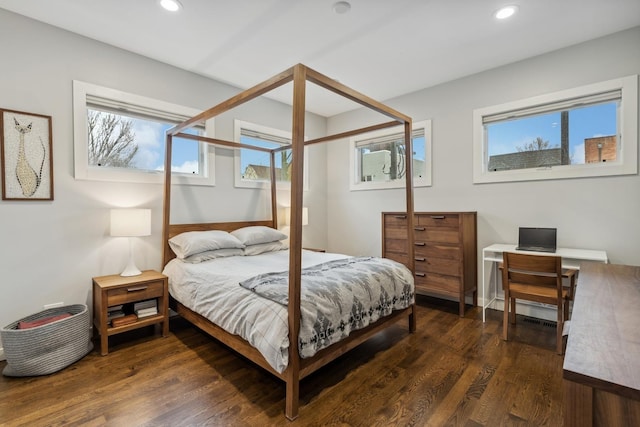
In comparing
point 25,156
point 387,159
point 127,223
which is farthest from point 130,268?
point 387,159

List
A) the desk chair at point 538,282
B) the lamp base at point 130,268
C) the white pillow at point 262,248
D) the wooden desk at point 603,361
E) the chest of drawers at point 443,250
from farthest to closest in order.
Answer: the white pillow at point 262,248 → the chest of drawers at point 443,250 → the lamp base at point 130,268 → the desk chair at point 538,282 → the wooden desk at point 603,361

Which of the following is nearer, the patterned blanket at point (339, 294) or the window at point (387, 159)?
the patterned blanket at point (339, 294)

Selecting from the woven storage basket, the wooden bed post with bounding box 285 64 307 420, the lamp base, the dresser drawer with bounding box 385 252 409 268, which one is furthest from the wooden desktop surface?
the lamp base

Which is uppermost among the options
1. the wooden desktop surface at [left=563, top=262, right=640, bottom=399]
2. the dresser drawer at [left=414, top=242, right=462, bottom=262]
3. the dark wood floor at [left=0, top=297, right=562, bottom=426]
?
the wooden desktop surface at [left=563, top=262, right=640, bottom=399]

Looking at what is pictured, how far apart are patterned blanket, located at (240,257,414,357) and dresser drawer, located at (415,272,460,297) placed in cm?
79

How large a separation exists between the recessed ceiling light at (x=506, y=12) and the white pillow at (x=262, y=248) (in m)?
3.14

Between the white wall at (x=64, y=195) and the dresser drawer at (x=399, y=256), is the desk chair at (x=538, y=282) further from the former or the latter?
the white wall at (x=64, y=195)

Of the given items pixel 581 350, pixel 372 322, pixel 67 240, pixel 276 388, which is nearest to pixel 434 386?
pixel 372 322

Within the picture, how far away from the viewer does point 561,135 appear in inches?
122

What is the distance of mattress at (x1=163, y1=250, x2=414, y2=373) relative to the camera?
1744 millimetres

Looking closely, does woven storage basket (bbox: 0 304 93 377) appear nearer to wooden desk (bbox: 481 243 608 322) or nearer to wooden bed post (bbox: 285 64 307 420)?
wooden bed post (bbox: 285 64 307 420)

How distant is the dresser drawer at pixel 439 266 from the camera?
10.8ft

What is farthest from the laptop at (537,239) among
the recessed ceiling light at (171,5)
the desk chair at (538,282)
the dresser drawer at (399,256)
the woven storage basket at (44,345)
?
the woven storage basket at (44,345)

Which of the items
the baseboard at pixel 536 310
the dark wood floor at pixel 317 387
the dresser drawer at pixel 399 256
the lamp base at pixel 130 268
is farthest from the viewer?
the dresser drawer at pixel 399 256
